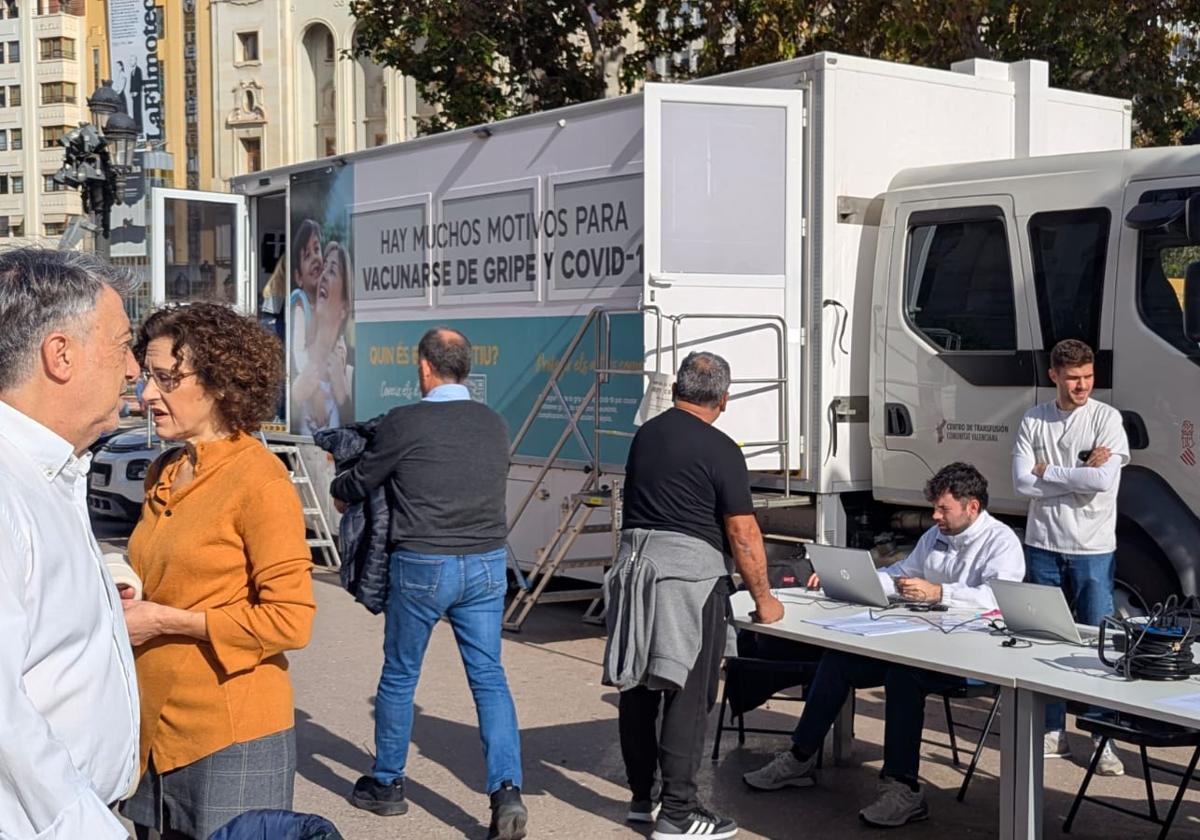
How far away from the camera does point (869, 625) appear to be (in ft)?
18.4

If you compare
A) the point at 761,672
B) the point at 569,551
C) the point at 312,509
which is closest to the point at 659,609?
the point at 761,672

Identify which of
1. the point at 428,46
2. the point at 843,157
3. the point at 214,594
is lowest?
Result: the point at 214,594

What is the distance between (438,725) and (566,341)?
3.04 m

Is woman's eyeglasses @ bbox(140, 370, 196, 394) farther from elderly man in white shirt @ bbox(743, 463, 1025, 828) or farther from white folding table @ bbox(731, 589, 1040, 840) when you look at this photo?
elderly man in white shirt @ bbox(743, 463, 1025, 828)

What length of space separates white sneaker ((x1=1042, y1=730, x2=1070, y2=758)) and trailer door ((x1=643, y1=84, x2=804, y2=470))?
2.35m

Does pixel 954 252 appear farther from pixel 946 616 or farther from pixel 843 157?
pixel 946 616

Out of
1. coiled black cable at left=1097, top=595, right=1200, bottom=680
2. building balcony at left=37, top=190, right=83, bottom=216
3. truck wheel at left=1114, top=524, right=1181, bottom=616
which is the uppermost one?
building balcony at left=37, top=190, right=83, bottom=216

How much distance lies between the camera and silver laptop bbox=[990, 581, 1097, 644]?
5230 mm

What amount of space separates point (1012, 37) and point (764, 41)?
8.48 ft

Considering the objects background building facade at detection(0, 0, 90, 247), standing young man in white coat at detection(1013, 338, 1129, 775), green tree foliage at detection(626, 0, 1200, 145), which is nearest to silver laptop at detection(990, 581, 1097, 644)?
standing young man in white coat at detection(1013, 338, 1129, 775)

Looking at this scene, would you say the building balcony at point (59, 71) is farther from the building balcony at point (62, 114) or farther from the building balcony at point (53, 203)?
the building balcony at point (53, 203)

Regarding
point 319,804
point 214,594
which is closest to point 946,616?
point 319,804

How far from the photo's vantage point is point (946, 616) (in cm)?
582

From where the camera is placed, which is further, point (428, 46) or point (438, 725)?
point (428, 46)
